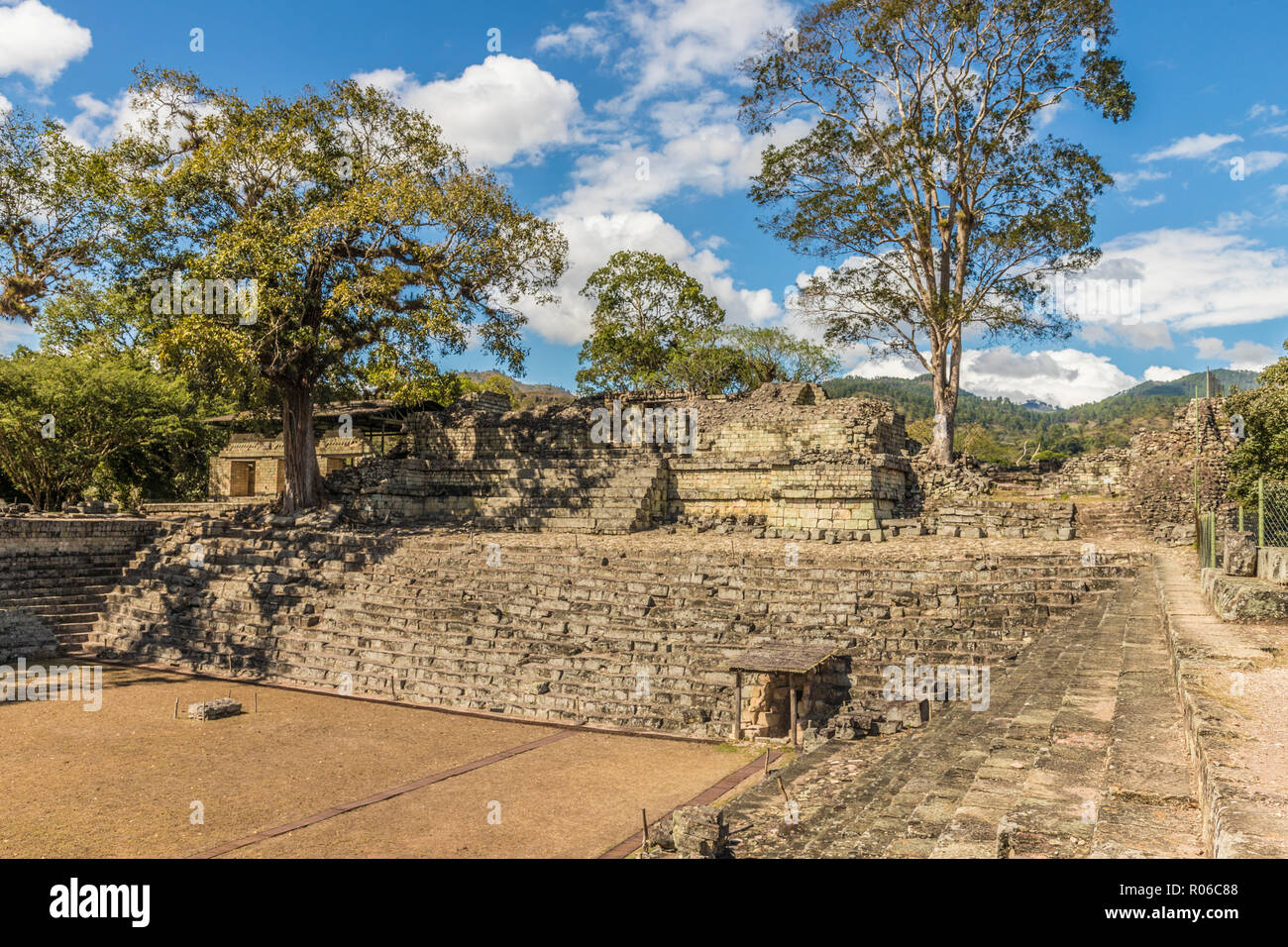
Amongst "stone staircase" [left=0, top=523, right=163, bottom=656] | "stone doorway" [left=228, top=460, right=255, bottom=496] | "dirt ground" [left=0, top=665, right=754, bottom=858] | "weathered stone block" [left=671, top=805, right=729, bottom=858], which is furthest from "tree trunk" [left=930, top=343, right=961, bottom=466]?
"stone doorway" [left=228, top=460, right=255, bottom=496]

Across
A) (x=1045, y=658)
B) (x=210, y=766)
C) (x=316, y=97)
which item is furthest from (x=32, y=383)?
(x=1045, y=658)

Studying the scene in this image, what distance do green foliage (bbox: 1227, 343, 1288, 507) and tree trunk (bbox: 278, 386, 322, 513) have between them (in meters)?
22.5

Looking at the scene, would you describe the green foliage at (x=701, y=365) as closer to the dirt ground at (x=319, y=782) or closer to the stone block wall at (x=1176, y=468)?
the stone block wall at (x=1176, y=468)

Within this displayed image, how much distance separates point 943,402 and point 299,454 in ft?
60.3

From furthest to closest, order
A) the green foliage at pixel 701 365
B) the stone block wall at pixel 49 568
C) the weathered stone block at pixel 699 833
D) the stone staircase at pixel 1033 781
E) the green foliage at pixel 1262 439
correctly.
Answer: the green foliage at pixel 701 365
the green foliage at pixel 1262 439
the stone block wall at pixel 49 568
the weathered stone block at pixel 699 833
the stone staircase at pixel 1033 781

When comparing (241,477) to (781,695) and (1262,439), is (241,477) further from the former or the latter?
(1262,439)

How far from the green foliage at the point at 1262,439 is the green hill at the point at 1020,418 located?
5.65 feet

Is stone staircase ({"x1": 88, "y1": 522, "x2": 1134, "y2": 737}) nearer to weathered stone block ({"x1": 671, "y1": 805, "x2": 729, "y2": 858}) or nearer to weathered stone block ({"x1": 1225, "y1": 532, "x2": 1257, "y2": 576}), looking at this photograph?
weathered stone block ({"x1": 1225, "y1": 532, "x2": 1257, "y2": 576})

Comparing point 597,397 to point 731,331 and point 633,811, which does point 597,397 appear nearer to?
point 731,331

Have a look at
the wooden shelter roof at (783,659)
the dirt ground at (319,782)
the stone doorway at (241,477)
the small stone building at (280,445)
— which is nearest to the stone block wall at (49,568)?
the dirt ground at (319,782)

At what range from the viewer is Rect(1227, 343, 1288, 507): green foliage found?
1565cm

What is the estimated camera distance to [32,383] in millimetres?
23438

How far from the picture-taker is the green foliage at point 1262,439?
616 inches
